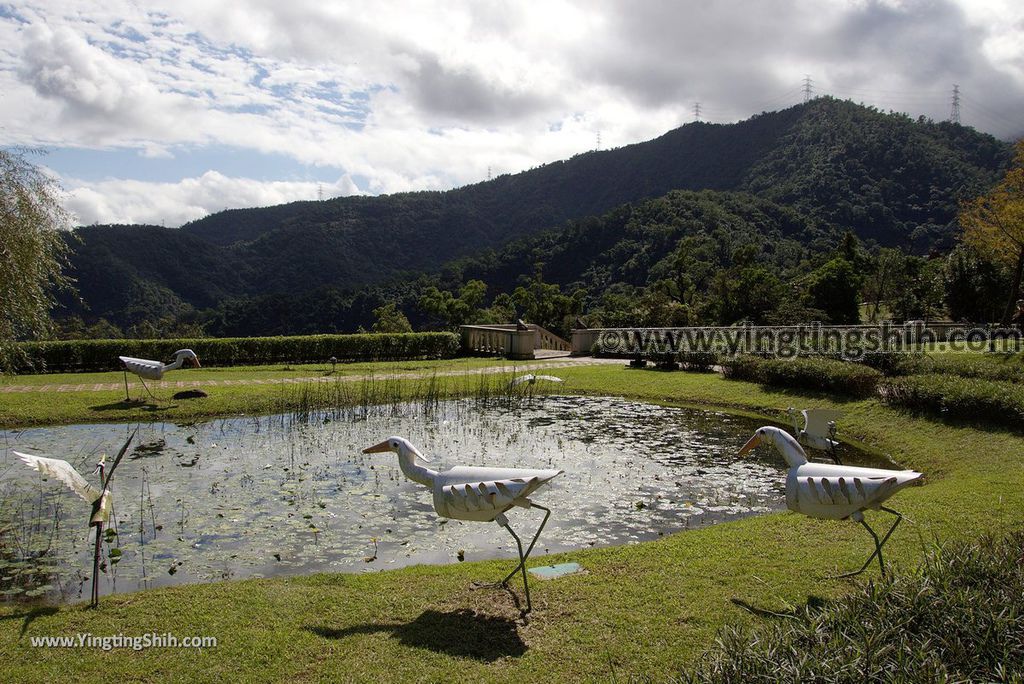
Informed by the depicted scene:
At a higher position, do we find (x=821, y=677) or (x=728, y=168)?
(x=728, y=168)

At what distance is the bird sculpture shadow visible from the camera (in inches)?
178

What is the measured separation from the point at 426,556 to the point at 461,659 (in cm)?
230

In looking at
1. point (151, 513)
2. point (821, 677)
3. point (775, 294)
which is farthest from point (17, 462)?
point (775, 294)

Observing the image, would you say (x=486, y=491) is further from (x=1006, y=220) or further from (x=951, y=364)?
(x=1006, y=220)

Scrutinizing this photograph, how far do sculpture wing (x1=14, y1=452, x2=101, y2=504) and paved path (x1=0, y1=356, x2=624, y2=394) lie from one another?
1191 centimetres

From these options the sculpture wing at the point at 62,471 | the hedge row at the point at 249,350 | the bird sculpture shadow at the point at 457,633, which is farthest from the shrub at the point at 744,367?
the sculpture wing at the point at 62,471

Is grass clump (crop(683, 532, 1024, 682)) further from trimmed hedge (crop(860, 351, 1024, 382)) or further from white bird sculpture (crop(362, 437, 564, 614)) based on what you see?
trimmed hedge (crop(860, 351, 1024, 382))

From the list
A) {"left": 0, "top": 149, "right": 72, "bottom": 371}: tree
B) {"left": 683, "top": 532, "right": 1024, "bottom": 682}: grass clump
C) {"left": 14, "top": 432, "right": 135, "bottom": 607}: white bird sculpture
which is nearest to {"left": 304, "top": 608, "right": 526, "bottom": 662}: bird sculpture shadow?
{"left": 683, "top": 532, "right": 1024, "bottom": 682}: grass clump

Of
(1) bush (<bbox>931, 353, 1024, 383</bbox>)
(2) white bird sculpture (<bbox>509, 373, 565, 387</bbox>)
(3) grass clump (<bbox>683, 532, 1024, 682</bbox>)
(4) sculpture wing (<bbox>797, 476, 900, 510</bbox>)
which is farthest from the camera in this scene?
(2) white bird sculpture (<bbox>509, 373, 565, 387</bbox>)

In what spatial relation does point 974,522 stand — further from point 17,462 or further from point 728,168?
point 728,168

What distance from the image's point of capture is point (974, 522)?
21.2 feet

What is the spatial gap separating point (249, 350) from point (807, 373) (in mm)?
18507

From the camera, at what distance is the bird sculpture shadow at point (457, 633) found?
14.8 ft

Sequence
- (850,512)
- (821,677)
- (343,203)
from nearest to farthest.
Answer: (821,677)
(850,512)
(343,203)
